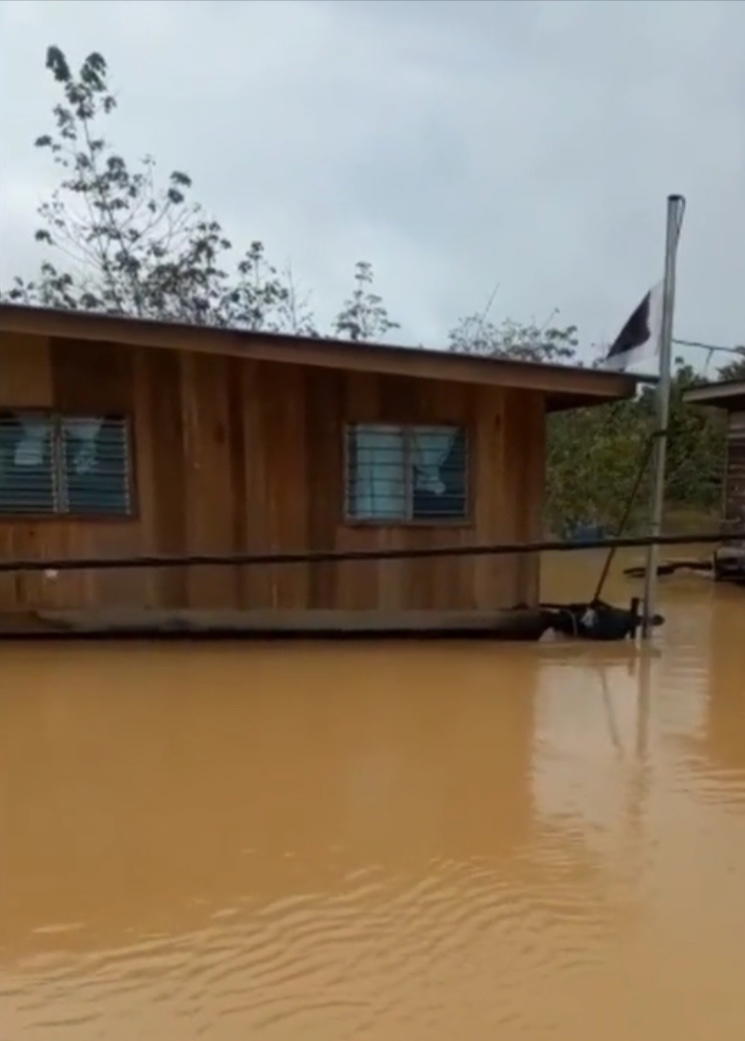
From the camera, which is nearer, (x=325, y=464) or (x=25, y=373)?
(x=25, y=373)

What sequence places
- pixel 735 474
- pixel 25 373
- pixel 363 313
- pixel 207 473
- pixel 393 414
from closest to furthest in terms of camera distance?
pixel 25 373
pixel 207 473
pixel 393 414
pixel 735 474
pixel 363 313

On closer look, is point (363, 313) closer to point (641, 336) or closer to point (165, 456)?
point (641, 336)

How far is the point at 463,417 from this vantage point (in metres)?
7.45

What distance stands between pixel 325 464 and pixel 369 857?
4.21m

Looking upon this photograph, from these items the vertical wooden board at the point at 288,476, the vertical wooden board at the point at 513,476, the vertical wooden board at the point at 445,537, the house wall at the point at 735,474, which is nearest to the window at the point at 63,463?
the vertical wooden board at the point at 288,476

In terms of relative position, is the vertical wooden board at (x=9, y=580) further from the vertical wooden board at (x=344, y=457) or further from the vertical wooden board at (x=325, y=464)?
the vertical wooden board at (x=344, y=457)

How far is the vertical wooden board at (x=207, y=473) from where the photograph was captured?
23.7ft

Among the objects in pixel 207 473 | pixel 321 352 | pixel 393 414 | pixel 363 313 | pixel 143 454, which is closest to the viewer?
pixel 321 352

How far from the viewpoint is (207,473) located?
7.28 meters

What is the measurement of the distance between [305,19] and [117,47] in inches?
221

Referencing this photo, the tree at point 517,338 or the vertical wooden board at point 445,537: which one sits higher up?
the tree at point 517,338

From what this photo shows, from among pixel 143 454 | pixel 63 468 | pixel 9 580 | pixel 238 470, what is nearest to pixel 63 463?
pixel 63 468

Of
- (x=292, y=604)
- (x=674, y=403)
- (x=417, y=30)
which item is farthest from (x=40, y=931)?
(x=674, y=403)

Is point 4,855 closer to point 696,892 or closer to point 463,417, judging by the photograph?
point 696,892
